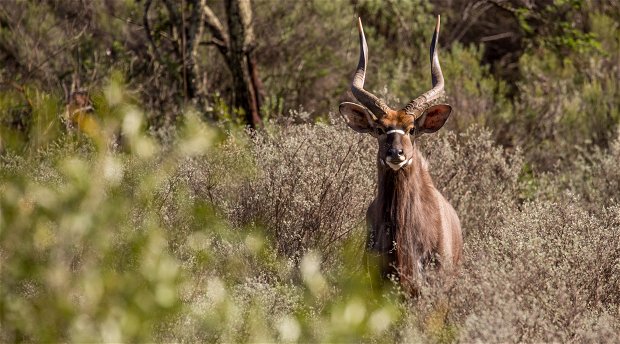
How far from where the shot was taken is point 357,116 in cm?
654

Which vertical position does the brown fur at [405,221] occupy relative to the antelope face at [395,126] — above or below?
below

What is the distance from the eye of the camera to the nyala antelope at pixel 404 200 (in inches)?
239

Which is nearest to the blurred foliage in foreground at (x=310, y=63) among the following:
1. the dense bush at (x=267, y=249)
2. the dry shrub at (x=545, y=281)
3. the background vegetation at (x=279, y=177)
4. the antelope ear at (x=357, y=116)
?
the background vegetation at (x=279, y=177)

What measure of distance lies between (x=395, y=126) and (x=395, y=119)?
7cm

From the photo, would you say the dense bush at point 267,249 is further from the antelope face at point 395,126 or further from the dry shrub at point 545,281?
the antelope face at point 395,126

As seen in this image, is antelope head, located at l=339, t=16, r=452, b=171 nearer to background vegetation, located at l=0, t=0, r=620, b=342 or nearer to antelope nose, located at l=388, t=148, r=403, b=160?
antelope nose, located at l=388, t=148, r=403, b=160

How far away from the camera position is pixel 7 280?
288cm

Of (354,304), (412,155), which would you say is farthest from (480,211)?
(354,304)

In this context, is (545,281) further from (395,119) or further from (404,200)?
(395,119)

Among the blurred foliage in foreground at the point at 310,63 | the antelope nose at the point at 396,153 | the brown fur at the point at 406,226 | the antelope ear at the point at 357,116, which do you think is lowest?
the brown fur at the point at 406,226

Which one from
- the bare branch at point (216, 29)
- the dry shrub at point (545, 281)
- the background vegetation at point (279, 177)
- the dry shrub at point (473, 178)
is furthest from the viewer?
the bare branch at point (216, 29)

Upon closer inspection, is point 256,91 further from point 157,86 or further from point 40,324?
point 40,324

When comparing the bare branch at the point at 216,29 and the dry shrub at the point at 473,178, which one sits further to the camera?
the bare branch at the point at 216,29

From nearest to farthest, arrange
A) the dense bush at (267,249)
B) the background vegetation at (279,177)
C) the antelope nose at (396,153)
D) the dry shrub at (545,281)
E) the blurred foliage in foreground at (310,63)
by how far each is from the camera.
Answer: the dense bush at (267,249) < the background vegetation at (279,177) < the dry shrub at (545,281) < the antelope nose at (396,153) < the blurred foliage in foreground at (310,63)
